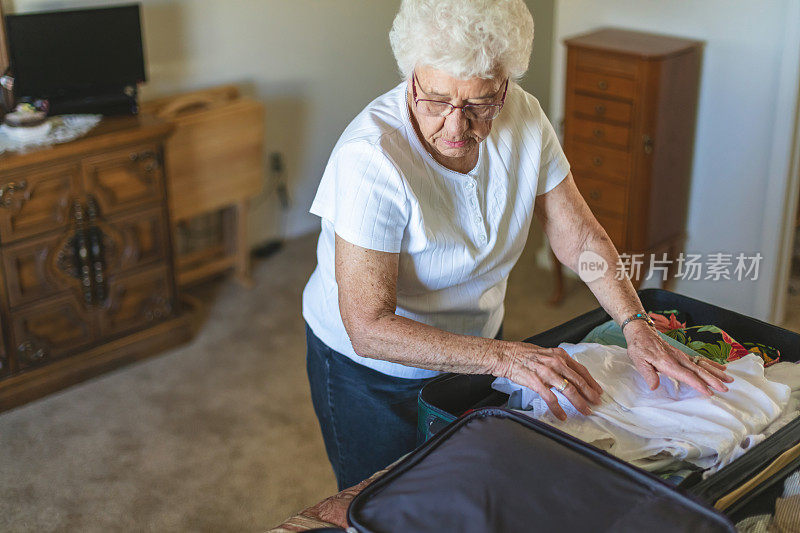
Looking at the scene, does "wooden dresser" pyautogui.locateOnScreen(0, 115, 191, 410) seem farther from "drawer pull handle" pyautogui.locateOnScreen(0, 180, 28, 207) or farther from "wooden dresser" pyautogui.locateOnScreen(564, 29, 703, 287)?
"wooden dresser" pyautogui.locateOnScreen(564, 29, 703, 287)

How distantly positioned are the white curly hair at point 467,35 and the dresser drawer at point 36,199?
5.80 feet

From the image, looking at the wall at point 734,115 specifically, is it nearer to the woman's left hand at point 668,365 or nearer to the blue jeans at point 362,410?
the woman's left hand at point 668,365

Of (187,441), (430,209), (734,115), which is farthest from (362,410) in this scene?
(734,115)

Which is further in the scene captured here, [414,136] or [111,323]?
[111,323]

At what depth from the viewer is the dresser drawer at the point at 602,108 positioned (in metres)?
3.17

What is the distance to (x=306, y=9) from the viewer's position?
386 centimetres

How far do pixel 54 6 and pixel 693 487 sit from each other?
2805mm

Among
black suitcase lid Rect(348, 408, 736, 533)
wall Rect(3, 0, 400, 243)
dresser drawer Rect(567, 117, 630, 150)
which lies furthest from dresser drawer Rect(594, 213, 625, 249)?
black suitcase lid Rect(348, 408, 736, 533)

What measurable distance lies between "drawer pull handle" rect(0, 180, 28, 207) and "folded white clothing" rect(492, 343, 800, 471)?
189 centimetres

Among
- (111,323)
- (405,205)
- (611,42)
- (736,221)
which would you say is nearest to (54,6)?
(111,323)

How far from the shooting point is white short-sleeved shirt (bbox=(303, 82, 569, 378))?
140cm

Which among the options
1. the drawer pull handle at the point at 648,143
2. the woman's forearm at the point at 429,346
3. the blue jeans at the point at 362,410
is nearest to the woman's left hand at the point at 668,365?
the woman's forearm at the point at 429,346

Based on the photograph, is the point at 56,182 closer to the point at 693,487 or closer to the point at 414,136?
the point at 414,136

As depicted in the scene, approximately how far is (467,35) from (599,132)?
6.77ft
